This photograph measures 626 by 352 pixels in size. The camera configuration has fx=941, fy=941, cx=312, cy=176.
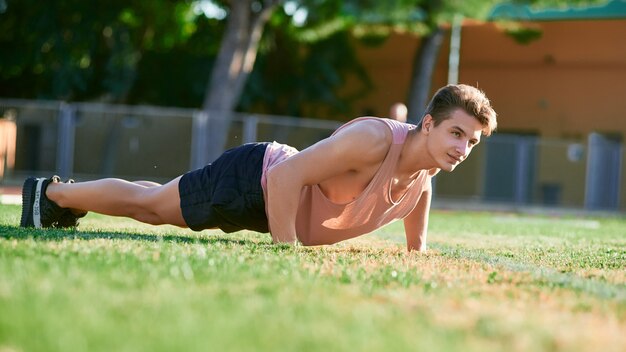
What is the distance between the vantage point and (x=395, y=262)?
5375mm

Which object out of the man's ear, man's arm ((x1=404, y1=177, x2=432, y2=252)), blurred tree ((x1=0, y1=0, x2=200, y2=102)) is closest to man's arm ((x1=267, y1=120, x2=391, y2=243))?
the man's ear

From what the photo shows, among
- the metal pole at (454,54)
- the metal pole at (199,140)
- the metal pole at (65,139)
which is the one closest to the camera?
the metal pole at (65,139)

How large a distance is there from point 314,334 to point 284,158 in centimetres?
341

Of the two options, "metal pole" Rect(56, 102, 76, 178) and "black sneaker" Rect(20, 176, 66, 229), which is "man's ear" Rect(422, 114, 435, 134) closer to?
"black sneaker" Rect(20, 176, 66, 229)

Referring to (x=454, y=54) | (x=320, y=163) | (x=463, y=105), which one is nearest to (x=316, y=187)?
(x=320, y=163)

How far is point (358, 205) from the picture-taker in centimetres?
598

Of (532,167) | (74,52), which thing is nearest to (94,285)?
(532,167)

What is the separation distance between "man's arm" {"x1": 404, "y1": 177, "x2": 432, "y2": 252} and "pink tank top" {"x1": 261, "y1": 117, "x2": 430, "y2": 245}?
173 millimetres

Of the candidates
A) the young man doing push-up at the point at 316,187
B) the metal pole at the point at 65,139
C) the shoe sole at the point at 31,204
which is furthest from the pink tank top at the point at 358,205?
the metal pole at the point at 65,139

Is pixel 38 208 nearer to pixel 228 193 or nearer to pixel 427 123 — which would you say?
pixel 228 193

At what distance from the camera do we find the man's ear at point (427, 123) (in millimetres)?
5652

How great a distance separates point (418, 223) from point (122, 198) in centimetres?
208

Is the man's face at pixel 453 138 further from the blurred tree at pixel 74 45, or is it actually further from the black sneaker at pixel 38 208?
the blurred tree at pixel 74 45

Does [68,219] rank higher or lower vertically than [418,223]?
lower
